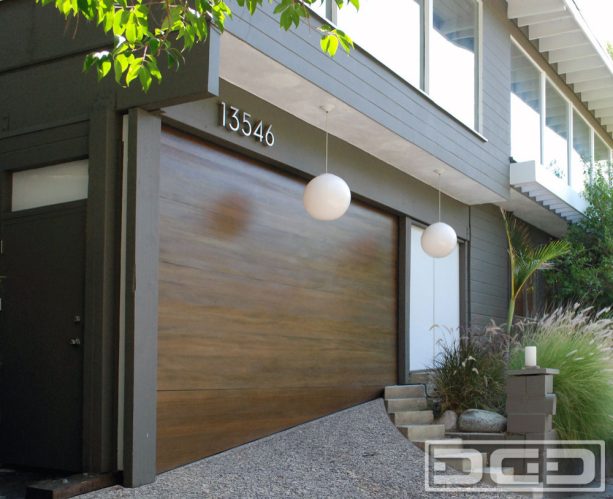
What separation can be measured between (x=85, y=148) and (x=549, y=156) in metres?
7.89

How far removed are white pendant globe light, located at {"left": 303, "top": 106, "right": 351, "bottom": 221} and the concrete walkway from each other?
1.77m

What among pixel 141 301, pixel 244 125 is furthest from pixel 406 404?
pixel 141 301

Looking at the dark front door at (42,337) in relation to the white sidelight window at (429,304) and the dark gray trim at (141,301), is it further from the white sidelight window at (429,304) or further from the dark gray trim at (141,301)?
the white sidelight window at (429,304)

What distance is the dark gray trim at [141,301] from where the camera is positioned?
4660 millimetres

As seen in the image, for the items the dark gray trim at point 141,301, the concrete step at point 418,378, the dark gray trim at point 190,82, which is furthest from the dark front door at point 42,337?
the concrete step at point 418,378

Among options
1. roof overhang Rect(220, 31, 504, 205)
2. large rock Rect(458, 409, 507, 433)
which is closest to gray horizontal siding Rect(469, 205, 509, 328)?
roof overhang Rect(220, 31, 504, 205)

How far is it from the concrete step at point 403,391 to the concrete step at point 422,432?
0.99 m

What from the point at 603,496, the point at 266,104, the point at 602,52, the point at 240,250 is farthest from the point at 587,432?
the point at 602,52

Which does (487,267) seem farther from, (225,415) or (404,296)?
(225,415)

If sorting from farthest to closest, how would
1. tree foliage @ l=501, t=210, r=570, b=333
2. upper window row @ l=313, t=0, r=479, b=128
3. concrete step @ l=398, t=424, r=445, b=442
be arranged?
tree foliage @ l=501, t=210, r=570, b=333
upper window row @ l=313, t=0, r=479, b=128
concrete step @ l=398, t=424, r=445, b=442

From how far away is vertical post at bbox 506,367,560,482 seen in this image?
Answer: 605 cm

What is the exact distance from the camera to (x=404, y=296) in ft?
26.9

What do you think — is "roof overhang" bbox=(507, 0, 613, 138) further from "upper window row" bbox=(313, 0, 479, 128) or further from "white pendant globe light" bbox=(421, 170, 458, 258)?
"white pendant globe light" bbox=(421, 170, 458, 258)

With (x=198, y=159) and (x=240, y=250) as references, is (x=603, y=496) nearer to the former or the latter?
(x=240, y=250)
